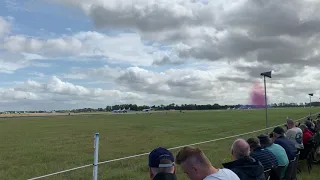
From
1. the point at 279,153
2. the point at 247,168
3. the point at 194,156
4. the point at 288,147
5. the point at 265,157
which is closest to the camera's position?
the point at 194,156

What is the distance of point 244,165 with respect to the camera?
152 inches

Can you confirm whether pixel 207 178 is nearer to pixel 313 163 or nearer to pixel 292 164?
pixel 292 164

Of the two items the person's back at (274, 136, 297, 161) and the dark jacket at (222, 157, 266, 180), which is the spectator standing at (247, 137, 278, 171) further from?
the dark jacket at (222, 157, 266, 180)

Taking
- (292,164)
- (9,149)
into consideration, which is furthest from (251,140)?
(9,149)

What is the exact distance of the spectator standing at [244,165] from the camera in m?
3.77

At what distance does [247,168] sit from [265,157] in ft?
4.54

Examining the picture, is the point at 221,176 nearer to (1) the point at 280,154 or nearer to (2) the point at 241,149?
(2) the point at 241,149

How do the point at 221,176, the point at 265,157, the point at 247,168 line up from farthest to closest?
1. the point at 265,157
2. the point at 247,168
3. the point at 221,176

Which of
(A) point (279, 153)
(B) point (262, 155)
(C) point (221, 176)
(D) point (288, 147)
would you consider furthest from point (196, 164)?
(D) point (288, 147)

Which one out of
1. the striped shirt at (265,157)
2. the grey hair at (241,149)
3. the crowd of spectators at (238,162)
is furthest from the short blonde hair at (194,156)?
the striped shirt at (265,157)

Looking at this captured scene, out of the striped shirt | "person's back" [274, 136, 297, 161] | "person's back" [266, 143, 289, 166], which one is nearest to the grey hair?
the striped shirt

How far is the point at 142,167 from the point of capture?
986 centimetres

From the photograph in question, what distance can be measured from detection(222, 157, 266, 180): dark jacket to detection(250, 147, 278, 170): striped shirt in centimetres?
107

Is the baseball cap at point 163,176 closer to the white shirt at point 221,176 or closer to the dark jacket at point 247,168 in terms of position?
the white shirt at point 221,176
